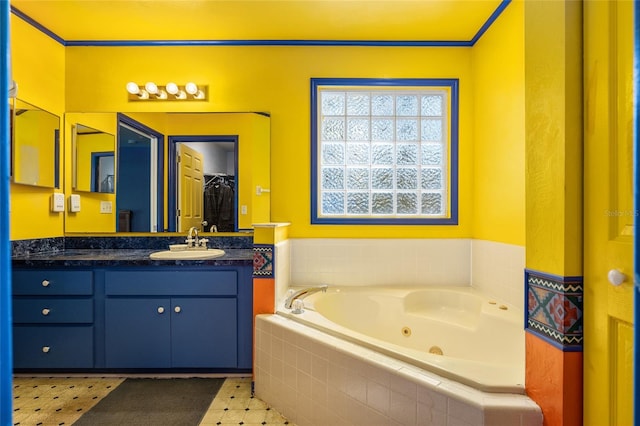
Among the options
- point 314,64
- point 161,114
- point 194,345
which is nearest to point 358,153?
point 314,64

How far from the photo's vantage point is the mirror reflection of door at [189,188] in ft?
8.96

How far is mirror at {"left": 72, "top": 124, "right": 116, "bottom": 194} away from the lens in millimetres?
2766

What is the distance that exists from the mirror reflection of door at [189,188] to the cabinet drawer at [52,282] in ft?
2.34

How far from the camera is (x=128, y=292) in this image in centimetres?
229

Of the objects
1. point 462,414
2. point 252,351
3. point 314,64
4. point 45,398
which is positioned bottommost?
point 45,398

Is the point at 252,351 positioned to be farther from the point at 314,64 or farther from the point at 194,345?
the point at 314,64

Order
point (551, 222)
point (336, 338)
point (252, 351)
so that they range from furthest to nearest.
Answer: point (252, 351) < point (336, 338) < point (551, 222)

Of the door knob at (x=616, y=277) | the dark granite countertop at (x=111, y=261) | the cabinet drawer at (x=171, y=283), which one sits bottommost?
the cabinet drawer at (x=171, y=283)

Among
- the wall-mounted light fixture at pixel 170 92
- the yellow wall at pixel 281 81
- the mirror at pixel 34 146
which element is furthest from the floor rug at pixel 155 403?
the wall-mounted light fixture at pixel 170 92

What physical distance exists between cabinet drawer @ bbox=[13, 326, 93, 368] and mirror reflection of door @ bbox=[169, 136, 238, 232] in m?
0.92

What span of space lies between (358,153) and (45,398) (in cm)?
256

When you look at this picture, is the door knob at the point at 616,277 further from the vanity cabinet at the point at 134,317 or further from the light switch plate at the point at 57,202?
the light switch plate at the point at 57,202

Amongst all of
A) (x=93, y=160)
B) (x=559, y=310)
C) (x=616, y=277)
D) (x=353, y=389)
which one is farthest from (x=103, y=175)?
(x=616, y=277)

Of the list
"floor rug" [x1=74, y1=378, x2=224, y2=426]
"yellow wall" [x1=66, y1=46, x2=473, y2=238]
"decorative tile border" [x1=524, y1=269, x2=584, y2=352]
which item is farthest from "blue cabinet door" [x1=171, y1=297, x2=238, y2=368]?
"decorative tile border" [x1=524, y1=269, x2=584, y2=352]
